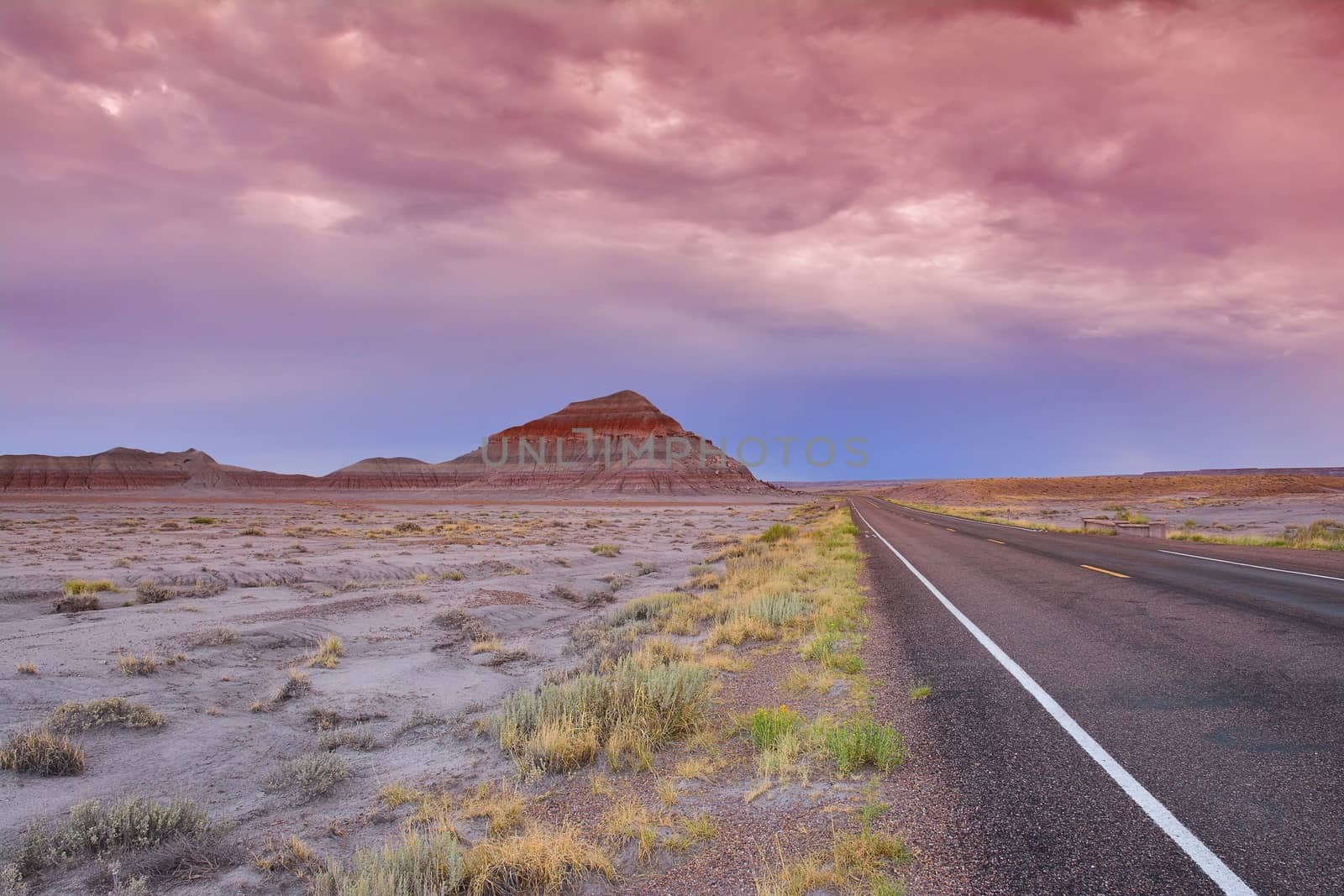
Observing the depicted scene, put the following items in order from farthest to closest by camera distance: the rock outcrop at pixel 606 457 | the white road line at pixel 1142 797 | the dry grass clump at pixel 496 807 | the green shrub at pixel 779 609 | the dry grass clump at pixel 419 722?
the rock outcrop at pixel 606 457 < the green shrub at pixel 779 609 < the dry grass clump at pixel 419 722 < the dry grass clump at pixel 496 807 < the white road line at pixel 1142 797

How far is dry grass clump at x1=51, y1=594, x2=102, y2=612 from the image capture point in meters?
13.7

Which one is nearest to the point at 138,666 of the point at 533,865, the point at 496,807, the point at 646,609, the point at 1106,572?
the point at 496,807

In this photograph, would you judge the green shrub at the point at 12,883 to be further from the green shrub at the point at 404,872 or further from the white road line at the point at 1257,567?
the white road line at the point at 1257,567

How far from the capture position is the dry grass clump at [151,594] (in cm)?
1454

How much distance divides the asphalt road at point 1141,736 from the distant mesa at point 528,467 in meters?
120

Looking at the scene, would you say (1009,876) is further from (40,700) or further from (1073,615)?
(40,700)

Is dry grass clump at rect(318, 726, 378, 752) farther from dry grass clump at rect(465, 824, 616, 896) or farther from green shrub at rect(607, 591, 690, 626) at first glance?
green shrub at rect(607, 591, 690, 626)

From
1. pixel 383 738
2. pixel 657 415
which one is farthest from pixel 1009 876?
pixel 657 415

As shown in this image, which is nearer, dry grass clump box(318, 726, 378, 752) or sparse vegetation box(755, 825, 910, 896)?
sparse vegetation box(755, 825, 910, 896)

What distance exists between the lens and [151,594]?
14594 mm

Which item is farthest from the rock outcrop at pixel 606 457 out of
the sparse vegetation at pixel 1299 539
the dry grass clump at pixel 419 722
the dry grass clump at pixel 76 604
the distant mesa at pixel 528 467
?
the dry grass clump at pixel 419 722

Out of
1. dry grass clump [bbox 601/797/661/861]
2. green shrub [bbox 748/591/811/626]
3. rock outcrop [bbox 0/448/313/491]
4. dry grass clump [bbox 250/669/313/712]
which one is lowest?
dry grass clump [bbox 250/669/313/712]

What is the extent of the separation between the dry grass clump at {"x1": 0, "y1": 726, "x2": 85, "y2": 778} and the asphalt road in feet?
25.7

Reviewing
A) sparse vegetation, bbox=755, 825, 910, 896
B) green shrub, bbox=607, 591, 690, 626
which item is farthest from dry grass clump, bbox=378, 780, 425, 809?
green shrub, bbox=607, 591, 690, 626
